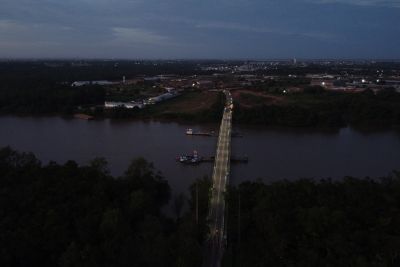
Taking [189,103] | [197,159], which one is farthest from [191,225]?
[189,103]

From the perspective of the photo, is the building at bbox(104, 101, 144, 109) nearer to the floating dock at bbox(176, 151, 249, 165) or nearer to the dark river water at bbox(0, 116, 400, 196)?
the dark river water at bbox(0, 116, 400, 196)

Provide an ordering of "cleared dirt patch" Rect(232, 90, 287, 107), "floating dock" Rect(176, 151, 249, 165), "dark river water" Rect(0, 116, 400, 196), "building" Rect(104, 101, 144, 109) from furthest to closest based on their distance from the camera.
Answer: "cleared dirt patch" Rect(232, 90, 287, 107) → "building" Rect(104, 101, 144, 109) → "floating dock" Rect(176, 151, 249, 165) → "dark river water" Rect(0, 116, 400, 196)

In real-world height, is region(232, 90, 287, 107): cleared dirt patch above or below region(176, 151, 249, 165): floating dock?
above

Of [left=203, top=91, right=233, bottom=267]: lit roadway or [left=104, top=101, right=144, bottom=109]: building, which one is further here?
[left=104, top=101, right=144, bottom=109]: building

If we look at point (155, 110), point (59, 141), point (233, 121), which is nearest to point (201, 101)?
point (155, 110)

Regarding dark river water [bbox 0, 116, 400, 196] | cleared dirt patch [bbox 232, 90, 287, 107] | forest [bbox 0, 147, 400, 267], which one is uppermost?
forest [bbox 0, 147, 400, 267]

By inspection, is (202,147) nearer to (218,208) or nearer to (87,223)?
(218,208)

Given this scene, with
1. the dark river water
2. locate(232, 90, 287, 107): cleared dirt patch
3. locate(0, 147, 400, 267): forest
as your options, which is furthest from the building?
locate(0, 147, 400, 267): forest

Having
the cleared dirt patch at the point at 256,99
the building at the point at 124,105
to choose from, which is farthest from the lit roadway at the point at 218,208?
the cleared dirt patch at the point at 256,99

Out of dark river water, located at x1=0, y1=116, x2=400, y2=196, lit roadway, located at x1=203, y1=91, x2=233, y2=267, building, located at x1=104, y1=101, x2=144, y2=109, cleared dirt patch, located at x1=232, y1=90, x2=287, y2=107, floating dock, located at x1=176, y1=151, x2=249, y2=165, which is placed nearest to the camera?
lit roadway, located at x1=203, y1=91, x2=233, y2=267
